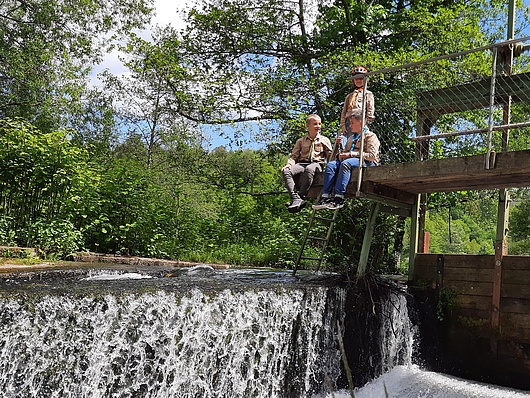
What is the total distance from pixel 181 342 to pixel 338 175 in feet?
8.94

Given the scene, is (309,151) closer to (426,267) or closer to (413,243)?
(413,243)

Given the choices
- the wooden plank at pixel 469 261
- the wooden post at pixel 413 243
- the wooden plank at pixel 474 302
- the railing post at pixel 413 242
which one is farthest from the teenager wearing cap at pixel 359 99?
the wooden plank at pixel 474 302

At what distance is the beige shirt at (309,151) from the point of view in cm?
717

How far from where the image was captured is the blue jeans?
632 cm

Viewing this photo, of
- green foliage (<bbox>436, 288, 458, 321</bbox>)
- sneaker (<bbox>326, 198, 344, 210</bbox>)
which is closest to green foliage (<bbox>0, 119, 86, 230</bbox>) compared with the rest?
sneaker (<bbox>326, 198, 344, 210</bbox>)

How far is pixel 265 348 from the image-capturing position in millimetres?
5629

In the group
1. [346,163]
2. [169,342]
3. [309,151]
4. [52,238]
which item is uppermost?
[309,151]

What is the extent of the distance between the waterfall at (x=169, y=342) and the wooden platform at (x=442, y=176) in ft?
4.72

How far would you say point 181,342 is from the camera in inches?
193

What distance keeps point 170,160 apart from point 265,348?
12.4m

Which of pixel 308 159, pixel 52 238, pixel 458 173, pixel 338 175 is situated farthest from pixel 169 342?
pixel 52 238

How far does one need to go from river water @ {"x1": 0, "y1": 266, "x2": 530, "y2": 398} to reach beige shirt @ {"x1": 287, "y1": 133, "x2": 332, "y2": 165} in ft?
5.40

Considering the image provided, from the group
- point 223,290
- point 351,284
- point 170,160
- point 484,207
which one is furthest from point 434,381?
point 170,160

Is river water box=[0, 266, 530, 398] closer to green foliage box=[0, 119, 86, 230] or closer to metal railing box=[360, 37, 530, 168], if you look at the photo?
green foliage box=[0, 119, 86, 230]
